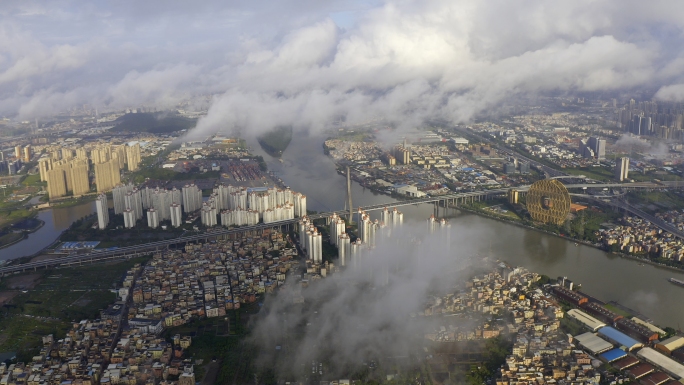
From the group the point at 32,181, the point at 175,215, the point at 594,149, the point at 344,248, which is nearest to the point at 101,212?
the point at 175,215

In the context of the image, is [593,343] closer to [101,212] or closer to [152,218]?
[152,218]

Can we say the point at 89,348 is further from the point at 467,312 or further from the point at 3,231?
the point at 3,231

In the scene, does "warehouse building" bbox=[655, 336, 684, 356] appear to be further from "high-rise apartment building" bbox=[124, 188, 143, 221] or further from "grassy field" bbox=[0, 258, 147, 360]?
"high-rise apartment building" bbox=[124, 188, 143, 221]

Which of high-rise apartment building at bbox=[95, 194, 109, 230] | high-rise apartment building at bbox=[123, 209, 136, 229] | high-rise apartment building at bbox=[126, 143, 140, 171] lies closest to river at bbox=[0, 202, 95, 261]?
high-rise apartment building at bbox=[95, 194, 109, 230]

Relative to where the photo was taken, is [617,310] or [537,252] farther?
[537,252]

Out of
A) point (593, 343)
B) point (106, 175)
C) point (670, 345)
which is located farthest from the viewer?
point (106, 175)

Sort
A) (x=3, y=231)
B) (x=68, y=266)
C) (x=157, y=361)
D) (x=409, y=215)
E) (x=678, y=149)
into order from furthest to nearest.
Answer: (x=678, y=149)
(x=409, y=215)
(x=3, y=231)
(x=68, y=266)
(x=157, y=361)

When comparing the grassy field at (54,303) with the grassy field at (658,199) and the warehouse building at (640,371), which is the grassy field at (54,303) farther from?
the grassy field at (658,199)

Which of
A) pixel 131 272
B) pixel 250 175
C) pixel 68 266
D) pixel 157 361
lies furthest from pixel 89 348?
pixel 250 175
